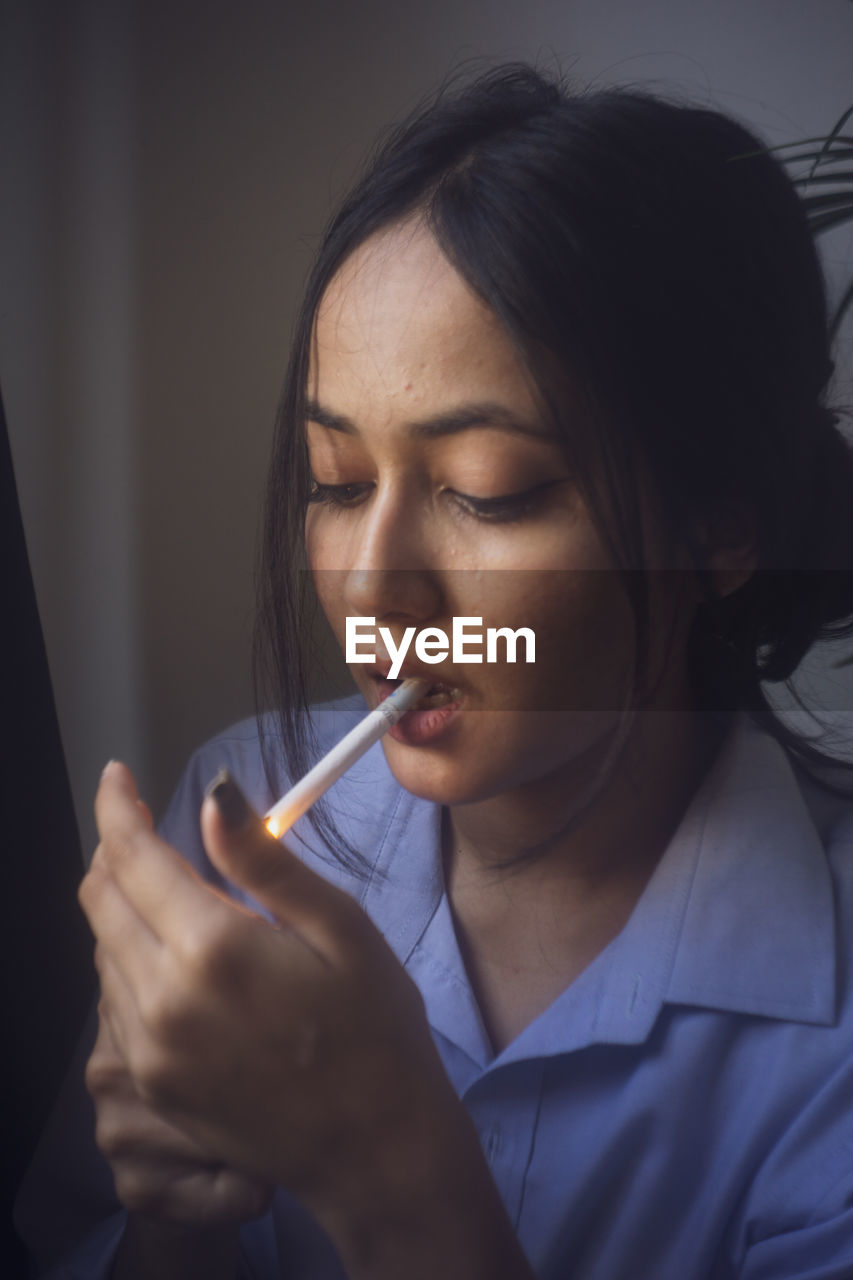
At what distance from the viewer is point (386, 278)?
1.48 feet

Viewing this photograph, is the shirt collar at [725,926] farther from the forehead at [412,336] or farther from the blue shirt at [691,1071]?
the forehead at [412,336]

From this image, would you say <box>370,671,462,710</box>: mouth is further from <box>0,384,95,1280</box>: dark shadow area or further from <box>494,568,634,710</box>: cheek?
<box>0,384,95,1280</box>: dark shadow area

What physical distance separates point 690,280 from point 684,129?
9cm

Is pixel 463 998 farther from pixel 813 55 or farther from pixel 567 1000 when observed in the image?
pixel 813 55

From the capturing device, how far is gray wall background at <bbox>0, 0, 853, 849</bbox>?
52 cm

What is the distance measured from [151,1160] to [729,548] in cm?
41

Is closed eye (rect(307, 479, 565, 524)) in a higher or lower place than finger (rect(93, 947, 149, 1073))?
higher

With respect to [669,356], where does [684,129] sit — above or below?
above

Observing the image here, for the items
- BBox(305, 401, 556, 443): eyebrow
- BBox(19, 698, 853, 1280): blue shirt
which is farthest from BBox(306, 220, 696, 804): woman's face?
BBox(19, 698, 853, 1280): blue shirt

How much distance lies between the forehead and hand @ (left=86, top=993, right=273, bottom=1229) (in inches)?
12.2

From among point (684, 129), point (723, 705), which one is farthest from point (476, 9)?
point (723, 705)

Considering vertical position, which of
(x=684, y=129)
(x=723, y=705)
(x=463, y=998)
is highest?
(x=684, y=129)

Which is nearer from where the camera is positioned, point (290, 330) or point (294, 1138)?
point (294, 1138)

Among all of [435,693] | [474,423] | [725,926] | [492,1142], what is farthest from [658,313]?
[492,1142]
